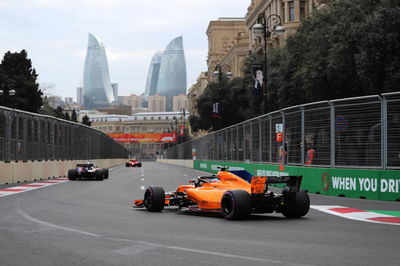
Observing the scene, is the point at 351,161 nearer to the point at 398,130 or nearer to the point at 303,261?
the point at 398,130

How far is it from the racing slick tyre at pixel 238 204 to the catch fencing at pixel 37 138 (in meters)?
15.8

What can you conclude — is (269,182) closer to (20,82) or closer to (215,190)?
(215,190)

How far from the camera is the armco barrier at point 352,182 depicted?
56.7 feet

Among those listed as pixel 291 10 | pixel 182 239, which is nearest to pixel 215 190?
pixel 182 239

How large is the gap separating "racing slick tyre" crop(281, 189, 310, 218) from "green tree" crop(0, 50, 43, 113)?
253 feet

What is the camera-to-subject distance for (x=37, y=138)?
30.5 m

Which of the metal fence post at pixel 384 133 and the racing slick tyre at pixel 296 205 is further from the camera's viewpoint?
the metal fence post at pixel 384 133

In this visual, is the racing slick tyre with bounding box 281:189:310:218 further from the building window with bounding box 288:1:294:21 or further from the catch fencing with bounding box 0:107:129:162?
the building window with bounding box 288:1:294:21

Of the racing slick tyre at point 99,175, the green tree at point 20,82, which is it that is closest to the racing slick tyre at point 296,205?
the racing slick tyre at point 99,175

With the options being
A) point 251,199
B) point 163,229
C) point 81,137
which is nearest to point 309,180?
point 251,199

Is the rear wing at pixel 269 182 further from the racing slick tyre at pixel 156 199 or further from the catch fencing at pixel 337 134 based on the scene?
the catch fencing at pixel 337 134

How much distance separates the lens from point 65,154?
38000 mm

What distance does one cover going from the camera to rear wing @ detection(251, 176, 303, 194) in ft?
36.5

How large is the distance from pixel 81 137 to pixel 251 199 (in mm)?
34998
